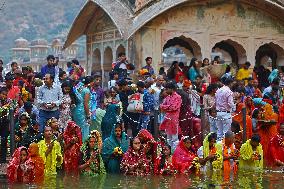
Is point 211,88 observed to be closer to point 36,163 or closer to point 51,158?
point 51,158

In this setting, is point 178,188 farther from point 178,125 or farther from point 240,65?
point 240,65

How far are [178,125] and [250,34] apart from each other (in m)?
7.20

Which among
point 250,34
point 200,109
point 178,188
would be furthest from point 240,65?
point 178,188

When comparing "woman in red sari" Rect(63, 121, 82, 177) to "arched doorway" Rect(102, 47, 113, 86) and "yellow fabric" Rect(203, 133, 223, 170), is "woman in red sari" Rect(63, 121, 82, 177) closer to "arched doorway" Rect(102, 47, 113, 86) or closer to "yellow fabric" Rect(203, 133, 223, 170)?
"yellow fabric" Rect(203, 133, 223, 170)

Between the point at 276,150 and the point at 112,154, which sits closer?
the point at 112,154

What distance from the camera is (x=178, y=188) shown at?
8.41m

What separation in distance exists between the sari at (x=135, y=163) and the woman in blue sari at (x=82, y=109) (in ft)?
5.20

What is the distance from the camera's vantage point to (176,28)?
54.1 feet

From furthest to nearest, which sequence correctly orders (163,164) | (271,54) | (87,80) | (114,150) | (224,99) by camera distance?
(271,54) < (87,80) < (224,99) < (114,150) < (163,164)

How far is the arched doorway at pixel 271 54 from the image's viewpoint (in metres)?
18.8

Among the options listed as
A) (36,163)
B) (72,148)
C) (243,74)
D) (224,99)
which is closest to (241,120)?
(224,99)

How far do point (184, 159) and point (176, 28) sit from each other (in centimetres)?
710

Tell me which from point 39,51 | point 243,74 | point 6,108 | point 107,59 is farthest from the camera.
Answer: point 39,51

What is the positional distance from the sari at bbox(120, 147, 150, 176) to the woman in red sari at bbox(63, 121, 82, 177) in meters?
0.85
